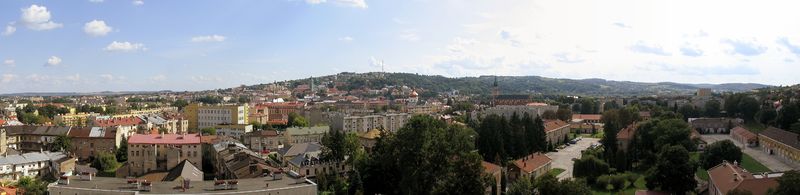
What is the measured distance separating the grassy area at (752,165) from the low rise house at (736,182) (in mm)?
7434

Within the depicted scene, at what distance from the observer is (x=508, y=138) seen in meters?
50.5

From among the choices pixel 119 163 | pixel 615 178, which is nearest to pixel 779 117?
pixel 615 178

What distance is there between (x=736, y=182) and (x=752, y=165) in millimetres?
15258

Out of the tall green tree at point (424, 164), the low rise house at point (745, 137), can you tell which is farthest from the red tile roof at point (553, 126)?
the tall green tree at point (424, 164)

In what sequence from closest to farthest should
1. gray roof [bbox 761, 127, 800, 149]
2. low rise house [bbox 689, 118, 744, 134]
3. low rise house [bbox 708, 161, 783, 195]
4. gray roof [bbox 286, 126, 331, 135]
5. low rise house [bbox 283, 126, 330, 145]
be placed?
low rise house [bbox 708, 161, 783, 195] < gray roof [bbox 761, 127, 800, 149] < low rise house [bbox 283, 126, 330, 145] < gray roof [bbox 286, 126, 331, 135] < low rise house [bbox 689, 118, 744, 134]

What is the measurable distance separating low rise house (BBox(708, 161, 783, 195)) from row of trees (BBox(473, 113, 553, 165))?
14.6m

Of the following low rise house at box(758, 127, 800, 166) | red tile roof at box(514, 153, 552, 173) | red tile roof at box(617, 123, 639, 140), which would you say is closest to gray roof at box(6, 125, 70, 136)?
red tile roof at box(514, 153, 552, 173)

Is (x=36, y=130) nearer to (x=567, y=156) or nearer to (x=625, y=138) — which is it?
(x=567, y=156)

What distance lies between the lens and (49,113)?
9194cm

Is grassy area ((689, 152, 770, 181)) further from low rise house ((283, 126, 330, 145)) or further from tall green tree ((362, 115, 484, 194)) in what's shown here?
low rise house ((283, 126, 330, 145))

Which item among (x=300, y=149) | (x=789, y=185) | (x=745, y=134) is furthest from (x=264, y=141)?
(x=789, y=185)

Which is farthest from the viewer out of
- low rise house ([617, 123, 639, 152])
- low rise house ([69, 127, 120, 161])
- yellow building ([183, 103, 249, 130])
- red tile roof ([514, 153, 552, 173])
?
yellow building ([183, 103, 249, 130])

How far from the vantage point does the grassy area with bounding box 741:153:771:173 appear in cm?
4016

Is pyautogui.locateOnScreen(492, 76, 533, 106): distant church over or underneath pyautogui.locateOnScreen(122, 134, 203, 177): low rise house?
over
